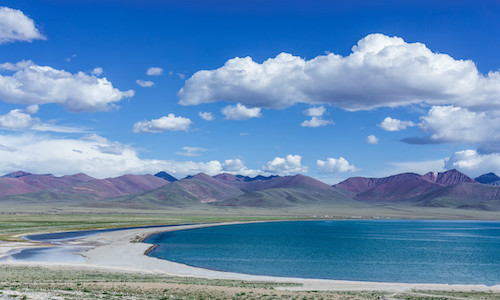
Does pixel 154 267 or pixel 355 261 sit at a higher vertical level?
pixel 154 267

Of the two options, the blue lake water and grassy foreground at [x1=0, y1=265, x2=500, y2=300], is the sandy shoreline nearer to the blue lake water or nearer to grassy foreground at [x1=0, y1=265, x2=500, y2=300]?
grassy foreground at [x1=0, y1=265, x2=500, y2=300]

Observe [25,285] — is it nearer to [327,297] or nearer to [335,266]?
[327,297]

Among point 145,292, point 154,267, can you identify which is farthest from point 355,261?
point 145,292

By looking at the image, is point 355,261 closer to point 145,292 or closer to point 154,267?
point 154,267

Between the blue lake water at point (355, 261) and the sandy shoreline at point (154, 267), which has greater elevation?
the sandy shoreline at point (154, 267)

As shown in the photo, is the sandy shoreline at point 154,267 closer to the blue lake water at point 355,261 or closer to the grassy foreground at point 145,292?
the grassy foreground at point 145,292

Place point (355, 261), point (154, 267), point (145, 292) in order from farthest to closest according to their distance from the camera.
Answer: point (355, 261)
point (154, 267)
point (145, 292)

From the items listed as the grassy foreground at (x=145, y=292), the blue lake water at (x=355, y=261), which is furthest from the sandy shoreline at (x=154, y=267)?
the blue lake water at (x=355, y=261)

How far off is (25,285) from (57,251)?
1820 inches

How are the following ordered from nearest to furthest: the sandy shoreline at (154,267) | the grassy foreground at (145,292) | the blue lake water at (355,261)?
1. the grassy foreground at (145,292)
2. the sandy shoreline at (154,267)
3. the blue lake water at (355,261)

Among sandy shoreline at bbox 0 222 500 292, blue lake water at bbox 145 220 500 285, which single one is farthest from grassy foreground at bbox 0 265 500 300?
blue lake water at bbox 145 220 500 285

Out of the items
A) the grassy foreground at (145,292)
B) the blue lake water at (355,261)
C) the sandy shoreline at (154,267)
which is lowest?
the blue lake water at (355,261)

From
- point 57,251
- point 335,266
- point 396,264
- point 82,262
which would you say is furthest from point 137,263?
point 396,264

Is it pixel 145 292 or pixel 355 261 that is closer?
pixel 145 292
